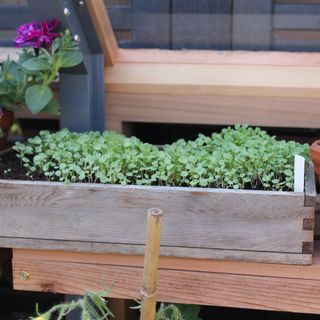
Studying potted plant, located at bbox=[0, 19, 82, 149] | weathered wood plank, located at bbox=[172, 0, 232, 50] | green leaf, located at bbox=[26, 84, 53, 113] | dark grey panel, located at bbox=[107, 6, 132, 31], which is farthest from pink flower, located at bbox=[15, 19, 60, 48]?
weathered wood plank, located at bbox=[172, 0, 232, 50]

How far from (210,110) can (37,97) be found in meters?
0.54

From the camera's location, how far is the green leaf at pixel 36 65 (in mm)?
1712

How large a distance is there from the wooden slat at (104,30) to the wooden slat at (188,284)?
72cm

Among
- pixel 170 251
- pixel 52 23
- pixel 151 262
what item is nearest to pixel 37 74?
pixel 52 23

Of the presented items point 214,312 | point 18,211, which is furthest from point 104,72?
point 214,312

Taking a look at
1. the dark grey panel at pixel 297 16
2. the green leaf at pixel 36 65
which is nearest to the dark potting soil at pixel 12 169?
the green leaf at pixel 36 65

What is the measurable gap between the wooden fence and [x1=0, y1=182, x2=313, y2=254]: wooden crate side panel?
28.3 inches

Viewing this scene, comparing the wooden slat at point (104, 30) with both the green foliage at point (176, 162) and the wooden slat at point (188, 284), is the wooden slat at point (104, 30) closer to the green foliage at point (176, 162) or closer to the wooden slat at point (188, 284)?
the green foliage at point (176, 162)

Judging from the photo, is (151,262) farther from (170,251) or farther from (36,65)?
(36,65)

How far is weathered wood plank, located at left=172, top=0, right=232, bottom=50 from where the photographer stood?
1.96 metres

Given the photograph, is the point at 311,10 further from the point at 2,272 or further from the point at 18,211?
the point at 2,272

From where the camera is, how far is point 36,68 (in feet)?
5.62

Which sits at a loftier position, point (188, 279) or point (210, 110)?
point (210, 110)

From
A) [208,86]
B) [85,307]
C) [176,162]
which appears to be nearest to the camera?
[85,307]
